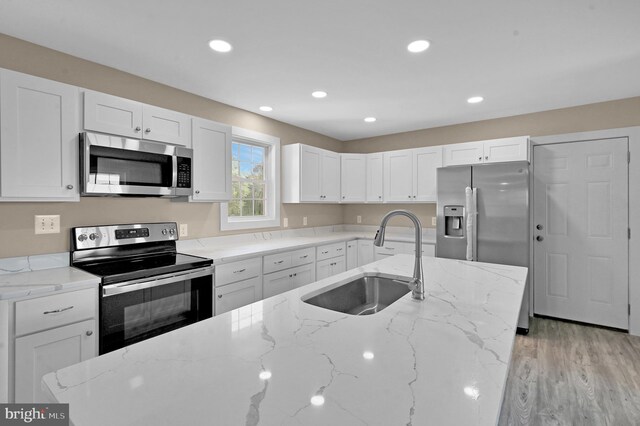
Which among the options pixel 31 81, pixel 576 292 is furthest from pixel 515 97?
pixel 31 81

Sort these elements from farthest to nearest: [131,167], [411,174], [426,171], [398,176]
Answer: [398,176], [411,174], [426,171], [131,167]

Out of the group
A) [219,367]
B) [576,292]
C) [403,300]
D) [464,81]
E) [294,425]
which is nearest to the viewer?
[294,425]

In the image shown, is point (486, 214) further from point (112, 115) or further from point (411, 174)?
point (112, 115)

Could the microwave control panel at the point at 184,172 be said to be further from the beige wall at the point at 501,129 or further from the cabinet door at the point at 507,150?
the cabinet door at the point at 507,150

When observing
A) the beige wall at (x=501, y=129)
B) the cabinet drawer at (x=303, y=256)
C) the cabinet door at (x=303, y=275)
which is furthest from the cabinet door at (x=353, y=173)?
the cabinet door at (x=303, y=275)

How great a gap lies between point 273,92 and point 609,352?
154 inches

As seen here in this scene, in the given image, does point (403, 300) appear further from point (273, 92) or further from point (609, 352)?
point (609, 352)

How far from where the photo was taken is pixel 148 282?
82.6 inches

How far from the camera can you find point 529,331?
3398 millimetres

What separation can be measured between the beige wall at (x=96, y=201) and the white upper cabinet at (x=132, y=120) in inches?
14.8

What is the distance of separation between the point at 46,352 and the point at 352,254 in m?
3.26

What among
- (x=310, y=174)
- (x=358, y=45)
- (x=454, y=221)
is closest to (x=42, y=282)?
(x=358, y=45)

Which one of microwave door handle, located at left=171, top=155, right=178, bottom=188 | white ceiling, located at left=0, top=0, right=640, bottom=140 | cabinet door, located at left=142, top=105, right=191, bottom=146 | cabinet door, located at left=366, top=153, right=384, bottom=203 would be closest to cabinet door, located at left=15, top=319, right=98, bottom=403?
microwave door handle, located at left=171, top=155, right=178, bottom=188

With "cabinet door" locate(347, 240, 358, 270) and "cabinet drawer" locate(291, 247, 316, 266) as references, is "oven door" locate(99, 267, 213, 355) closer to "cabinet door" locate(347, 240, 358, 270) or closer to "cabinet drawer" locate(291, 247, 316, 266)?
"cabinet drawer" locate(291, 247, 316, 266)
